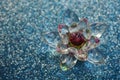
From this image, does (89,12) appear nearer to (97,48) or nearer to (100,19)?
(100,19)

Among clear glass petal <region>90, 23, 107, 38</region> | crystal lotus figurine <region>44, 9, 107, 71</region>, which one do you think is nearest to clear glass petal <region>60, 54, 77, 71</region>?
crystal lotus figurine <region>44, 9, 107, 71</region>

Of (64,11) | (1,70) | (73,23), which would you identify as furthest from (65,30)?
(1,70)

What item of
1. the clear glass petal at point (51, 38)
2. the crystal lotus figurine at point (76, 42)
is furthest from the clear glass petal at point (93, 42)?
the clear glass petal at point (51, 38)

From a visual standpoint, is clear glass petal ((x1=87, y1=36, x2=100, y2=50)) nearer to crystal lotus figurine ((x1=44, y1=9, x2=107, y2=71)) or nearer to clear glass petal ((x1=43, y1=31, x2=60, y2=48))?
crystal lotus figurine ((x1=44, y1=9, x2=107, y2=71))

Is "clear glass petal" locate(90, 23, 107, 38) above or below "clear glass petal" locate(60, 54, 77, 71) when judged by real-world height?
above

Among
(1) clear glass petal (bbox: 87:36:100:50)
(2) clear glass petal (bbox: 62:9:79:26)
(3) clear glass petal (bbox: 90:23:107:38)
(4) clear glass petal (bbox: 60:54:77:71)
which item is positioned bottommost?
(4) clear glass petal (bbox: 60:54:77:71)

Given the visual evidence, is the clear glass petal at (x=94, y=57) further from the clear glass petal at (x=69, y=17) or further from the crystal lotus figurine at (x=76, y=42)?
the clear glass petal at (x=69, y=17)
